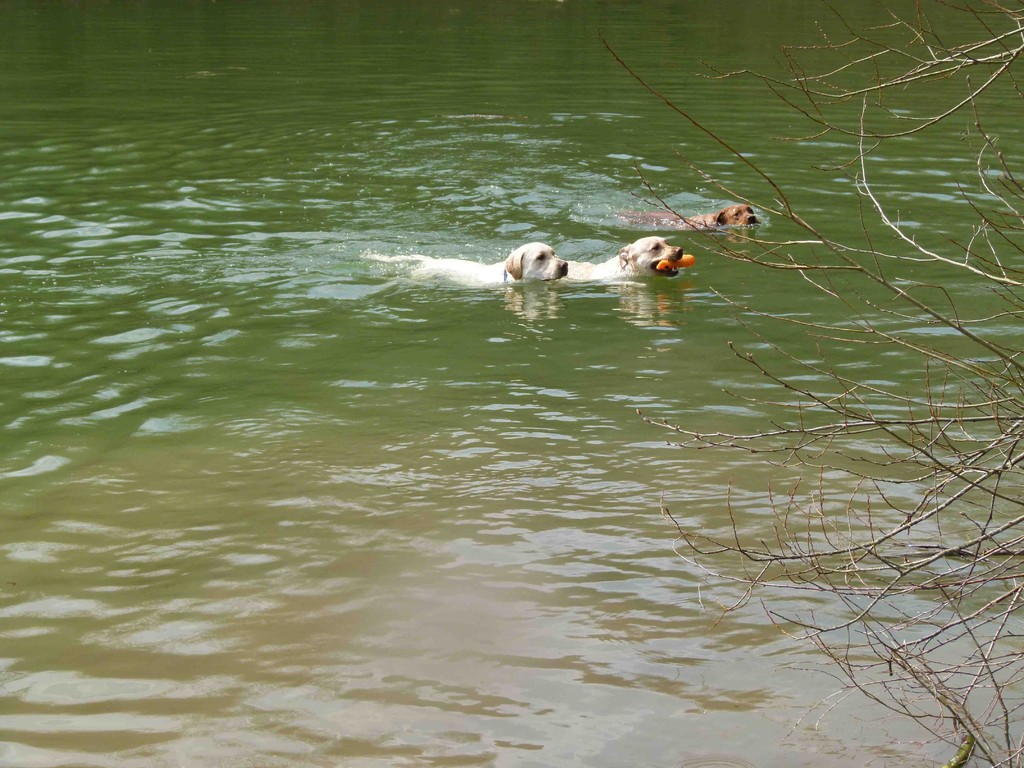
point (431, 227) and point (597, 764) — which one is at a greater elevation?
point (431, 227)

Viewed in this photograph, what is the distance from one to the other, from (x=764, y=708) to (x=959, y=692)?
671mm

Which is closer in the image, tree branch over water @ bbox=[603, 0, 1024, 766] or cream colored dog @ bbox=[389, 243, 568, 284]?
tree branch over water @ bbox=[603, 0, 1024, 766]

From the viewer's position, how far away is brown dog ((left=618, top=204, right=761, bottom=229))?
456 inches

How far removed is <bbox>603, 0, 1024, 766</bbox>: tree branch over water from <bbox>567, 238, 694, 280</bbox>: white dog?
1102 millimetres

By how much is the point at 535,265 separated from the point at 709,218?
8.10 feet

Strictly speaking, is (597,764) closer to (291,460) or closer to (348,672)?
(348,672)

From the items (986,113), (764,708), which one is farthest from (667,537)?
(986,113)

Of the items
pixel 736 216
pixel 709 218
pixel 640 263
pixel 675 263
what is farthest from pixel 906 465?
pixel 709 218

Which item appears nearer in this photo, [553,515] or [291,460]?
[553,515]

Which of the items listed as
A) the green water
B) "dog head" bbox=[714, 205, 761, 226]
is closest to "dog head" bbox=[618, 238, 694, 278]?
the green water

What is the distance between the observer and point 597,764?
396 cm

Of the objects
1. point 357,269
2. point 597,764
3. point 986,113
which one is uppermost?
point 986,113

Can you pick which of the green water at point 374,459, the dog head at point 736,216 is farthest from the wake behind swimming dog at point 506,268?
the dog head at point 736,216

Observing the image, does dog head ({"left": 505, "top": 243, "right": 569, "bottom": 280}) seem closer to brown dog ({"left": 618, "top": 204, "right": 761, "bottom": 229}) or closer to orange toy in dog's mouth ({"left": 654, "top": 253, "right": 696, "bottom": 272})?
orange toy in dog's mouth ({"left": 654, "top": 253, "right": 696, "bottom": 272})
